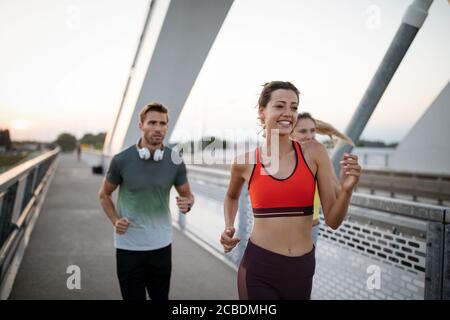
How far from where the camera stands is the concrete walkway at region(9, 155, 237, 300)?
416 centimetres

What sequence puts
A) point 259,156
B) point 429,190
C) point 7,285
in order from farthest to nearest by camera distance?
point 429,190, point 7,285, point 259,156

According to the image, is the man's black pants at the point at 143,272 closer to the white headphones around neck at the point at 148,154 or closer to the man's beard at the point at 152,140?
the white headphones around neck at the point at 148,154

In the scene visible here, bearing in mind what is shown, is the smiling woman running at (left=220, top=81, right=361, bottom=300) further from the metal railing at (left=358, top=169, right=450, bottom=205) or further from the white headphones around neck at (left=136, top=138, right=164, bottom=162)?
the metal railing at (left=358, top=169, right=450, bottom=205)

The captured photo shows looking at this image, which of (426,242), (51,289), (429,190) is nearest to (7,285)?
(51,289)

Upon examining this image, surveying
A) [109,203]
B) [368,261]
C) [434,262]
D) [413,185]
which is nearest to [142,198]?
[109,203]

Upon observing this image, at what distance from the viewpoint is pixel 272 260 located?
1878 millimetres

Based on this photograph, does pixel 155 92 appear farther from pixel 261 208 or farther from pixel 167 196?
pixel 261 208

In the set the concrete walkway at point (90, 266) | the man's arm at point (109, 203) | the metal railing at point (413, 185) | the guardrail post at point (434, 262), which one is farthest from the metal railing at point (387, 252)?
the metal railing at point (413, 185)

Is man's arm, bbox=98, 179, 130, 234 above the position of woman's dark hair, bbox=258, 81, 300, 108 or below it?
below

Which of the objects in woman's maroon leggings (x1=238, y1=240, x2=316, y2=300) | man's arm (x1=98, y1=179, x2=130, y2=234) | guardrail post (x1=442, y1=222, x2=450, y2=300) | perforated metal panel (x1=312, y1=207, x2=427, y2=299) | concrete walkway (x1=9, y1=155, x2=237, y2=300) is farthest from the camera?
concrete walkway (x1=9, y1=155, x2=237, y2=300)

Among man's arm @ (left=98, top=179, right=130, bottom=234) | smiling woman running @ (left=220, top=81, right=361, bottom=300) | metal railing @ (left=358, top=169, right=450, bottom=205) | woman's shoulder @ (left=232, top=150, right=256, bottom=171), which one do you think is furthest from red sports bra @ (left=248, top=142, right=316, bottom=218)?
metal railing @ (left=358, top=169, right=450, bottom=205)

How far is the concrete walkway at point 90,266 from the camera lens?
416 centimetres

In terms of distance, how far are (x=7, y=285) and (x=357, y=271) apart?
3.71 m

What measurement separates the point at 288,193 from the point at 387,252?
Answer: 147 cm
